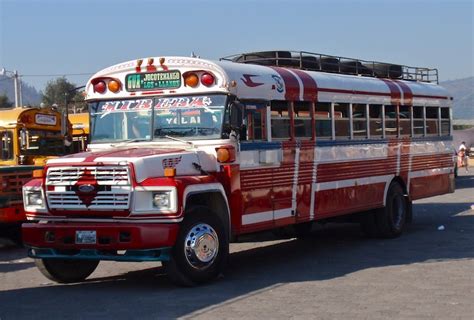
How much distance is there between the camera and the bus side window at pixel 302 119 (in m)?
11.2

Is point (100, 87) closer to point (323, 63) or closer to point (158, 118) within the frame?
point (158, 118)

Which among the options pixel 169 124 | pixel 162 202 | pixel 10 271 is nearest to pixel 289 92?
pixel 169 124

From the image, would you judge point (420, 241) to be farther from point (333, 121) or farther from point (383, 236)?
point (333, 121)

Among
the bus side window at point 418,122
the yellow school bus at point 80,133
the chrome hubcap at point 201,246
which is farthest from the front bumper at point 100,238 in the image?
the yellow school bus at point 80,133

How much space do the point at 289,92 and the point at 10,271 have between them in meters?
4.70

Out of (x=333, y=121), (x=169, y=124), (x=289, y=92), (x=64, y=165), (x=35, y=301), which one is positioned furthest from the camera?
(x=333, y=121)

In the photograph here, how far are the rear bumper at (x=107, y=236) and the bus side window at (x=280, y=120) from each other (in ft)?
8.47

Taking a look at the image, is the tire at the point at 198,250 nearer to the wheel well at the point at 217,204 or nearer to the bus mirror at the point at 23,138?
the wheel well at the point at 217,204

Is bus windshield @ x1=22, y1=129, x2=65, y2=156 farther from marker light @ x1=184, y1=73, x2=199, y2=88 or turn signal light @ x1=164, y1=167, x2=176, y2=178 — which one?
turn signal light @ x1=164, y1=167, x2=176, y2=178

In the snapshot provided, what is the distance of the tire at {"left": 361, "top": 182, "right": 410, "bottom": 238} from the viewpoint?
13.5 metres

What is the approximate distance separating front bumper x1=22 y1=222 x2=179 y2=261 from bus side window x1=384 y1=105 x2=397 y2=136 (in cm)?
620

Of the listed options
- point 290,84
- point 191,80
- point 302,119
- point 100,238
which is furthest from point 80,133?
point 100,238

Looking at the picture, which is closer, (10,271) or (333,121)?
(10,271)

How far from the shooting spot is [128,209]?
8680 millimetres
